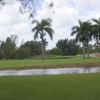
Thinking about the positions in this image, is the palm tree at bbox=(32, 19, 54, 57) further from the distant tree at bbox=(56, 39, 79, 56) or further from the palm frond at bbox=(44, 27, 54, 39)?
the distant tree at bbox=(56, 39, 79, 56)

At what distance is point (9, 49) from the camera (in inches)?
3976

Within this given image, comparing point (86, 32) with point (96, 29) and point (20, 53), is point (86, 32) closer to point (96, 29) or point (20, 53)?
point (96, 29)

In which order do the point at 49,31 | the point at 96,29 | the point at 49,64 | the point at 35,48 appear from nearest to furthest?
the point at 49,64 → the point at 96,29 → the point at 49,31 → the point at 35,48

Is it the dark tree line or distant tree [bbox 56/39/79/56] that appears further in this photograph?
distant tree [bbox 56/39/79/56]

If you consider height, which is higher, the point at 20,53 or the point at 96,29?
the point at 96,29

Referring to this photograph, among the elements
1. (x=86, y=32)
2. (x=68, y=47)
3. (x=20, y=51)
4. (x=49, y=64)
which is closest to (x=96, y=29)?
(x=86, y=32)

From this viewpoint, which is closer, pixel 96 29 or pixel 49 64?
pixel 49 64

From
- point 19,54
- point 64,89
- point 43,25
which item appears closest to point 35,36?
point 43,25

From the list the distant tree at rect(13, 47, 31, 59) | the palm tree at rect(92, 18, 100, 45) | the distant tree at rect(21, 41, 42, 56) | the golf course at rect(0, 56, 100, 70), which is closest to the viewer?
the golf course at rect(0, 56, 100, 70)

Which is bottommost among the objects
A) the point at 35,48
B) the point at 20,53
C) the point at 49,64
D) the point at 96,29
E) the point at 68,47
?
the point at 49,64

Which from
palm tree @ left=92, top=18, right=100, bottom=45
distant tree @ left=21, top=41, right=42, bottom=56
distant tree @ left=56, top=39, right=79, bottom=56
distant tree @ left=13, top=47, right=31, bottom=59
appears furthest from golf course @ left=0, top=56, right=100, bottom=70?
distant tree @ left=56, top=39, right=79, bottom=56

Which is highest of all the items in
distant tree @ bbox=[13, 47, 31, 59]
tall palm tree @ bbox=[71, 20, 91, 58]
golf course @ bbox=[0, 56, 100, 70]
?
tall palm tree @ bbox=[71, 20, 91, 58]

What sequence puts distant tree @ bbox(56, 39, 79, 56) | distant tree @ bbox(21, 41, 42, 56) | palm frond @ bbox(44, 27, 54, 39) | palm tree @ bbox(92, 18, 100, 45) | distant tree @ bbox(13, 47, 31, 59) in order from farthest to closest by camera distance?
distant tree @ bbox(56, 39, 79, 56)
distant tree @ bbox(21, 41, 42, 56)
distant tree @ bbox(13, 47, 31, 59)
palm frond @ bbox(44, 27, 54, 39)
palm tree @ bbox(92, 18, 100, 45)

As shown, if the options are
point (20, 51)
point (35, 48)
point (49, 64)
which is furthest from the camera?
point (35, 48)
